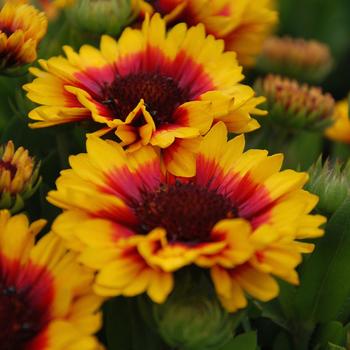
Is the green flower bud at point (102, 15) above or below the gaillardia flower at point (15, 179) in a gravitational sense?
above

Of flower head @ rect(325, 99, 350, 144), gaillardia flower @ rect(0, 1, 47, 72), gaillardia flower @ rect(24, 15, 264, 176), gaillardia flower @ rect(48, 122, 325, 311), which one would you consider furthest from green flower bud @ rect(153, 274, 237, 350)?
flower head @ rect(325, 99, 350, 144)

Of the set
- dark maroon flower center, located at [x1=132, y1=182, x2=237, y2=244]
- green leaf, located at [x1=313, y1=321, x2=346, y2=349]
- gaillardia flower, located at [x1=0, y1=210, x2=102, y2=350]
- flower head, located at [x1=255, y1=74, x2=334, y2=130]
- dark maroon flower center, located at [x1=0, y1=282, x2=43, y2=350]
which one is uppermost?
dark maroon flower center, located at [x1=132, y1=182, x2=237, y2=244]

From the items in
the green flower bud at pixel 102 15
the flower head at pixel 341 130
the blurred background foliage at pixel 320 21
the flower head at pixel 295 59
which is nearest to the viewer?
the green flower bud at pixel 102 15

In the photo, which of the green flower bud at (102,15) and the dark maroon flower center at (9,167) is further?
the green flower bud at (102,15)

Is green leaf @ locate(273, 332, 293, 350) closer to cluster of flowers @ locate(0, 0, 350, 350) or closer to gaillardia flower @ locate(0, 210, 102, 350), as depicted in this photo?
cluster of flowers @ locate(0, 0, 350, 350)

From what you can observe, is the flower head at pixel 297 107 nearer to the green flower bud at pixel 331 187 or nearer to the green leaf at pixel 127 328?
the green flower bud at pixel 331 187

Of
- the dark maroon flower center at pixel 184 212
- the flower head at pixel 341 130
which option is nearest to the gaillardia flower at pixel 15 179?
the dark maroon flower center at pixel 184 212

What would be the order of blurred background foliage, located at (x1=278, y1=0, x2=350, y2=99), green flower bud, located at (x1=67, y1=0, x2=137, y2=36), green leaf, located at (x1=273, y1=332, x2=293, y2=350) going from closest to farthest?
green leaf, located at (x1=273, y1=332, x2=293, y2=350) < green flower bud, located at (x1=67, y1=0, x2=137, y2=36) < blurred background foliage, located at (x1=278, y1=0, x2=350, y2=99)
